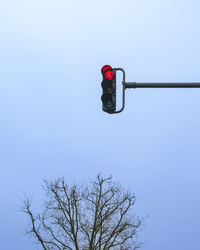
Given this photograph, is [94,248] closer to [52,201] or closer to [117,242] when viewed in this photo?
[117,242]

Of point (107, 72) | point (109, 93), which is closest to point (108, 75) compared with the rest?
point (107, 72)

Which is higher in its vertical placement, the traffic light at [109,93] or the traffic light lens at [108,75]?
the traffic light lens at [108,75]

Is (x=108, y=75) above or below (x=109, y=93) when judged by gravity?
above

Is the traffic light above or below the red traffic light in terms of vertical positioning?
below

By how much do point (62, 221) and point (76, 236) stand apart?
A: 1.66 m

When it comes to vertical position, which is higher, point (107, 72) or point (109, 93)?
point (107, 72)

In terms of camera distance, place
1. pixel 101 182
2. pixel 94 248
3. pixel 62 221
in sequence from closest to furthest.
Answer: pixel 94 248, pixel 62 221, pixel 101 182

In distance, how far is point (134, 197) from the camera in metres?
24.0

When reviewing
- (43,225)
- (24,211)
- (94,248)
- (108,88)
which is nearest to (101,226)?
(94,248)

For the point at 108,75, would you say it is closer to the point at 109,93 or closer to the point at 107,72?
the point at 107,72

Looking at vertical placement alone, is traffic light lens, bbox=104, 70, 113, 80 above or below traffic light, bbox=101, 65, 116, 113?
above

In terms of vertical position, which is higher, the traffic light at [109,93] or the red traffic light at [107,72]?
the red traffic light at [107,72]

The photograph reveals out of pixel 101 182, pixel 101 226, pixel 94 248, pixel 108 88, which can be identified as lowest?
pixel 108 88

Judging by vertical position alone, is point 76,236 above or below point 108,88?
above
